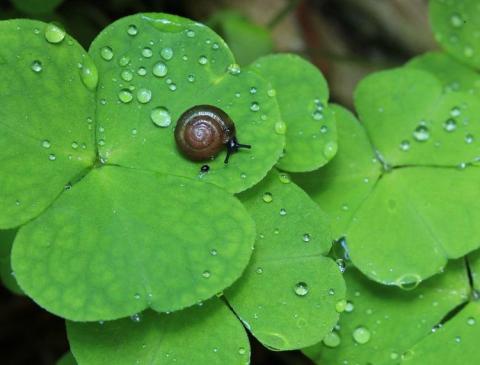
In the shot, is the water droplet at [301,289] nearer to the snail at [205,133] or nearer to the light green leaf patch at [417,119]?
the snail at [205,133]

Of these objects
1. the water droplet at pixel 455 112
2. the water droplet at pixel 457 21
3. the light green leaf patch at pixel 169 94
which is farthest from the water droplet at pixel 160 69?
the water droplet at pixel 457 21

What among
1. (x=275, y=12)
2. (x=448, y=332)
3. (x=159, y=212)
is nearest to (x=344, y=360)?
(x=448, y=332)

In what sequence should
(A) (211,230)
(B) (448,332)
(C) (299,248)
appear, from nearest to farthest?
(A) (211,230) < (C) (299,248) < (B) (448,332)

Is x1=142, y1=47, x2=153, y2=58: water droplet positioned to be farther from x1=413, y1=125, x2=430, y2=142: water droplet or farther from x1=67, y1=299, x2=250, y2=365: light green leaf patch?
x1=413, y1=125, x2=430, y2=142: water droplet

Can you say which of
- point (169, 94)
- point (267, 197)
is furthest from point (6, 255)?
point (267, 197)

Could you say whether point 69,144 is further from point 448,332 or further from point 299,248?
point 448,332

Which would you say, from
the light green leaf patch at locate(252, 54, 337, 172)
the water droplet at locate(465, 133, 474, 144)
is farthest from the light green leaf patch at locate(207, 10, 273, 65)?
the water droplet at locate(465, 133, 474, 144)

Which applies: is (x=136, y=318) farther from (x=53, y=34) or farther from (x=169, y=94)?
(x=53, y=34)
